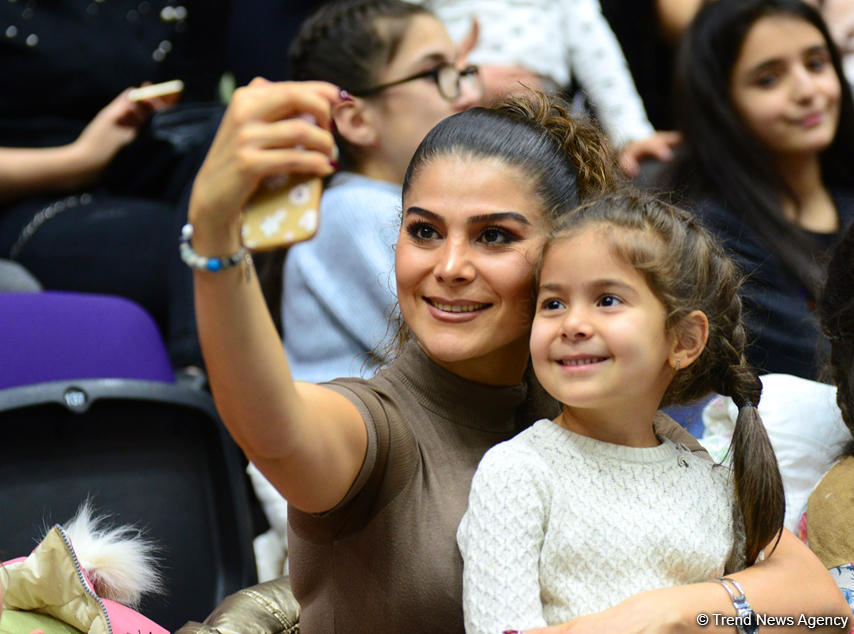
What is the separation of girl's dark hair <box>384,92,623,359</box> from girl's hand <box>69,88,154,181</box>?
120 cm

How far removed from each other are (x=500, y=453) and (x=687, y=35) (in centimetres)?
148

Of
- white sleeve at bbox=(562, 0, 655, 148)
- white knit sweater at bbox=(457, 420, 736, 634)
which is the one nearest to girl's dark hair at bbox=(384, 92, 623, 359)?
white knit sweater at bbox=(457, 420, 736, 634)

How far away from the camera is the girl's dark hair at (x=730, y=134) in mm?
2166

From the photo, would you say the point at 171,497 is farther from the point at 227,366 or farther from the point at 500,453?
the point at 227,366

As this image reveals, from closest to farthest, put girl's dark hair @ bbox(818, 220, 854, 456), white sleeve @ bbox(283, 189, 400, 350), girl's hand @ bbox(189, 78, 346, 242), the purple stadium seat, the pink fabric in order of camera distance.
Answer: girl's hand @ bbox(189, 78, 346, 242) → the pink fabric → girl's dark hair @ bbox(818, 220, 854, 456) → the purple stadium seat → white sleeve @ bbox(283, 189, 400, 350)

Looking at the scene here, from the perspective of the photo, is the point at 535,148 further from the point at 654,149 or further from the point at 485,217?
the point at 654,149

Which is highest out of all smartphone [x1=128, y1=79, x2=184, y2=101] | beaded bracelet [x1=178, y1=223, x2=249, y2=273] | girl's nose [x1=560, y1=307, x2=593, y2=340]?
beaded bracelet [x1=178, y1=223, x2=249, y2=273]

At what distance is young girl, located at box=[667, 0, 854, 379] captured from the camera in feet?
7.14

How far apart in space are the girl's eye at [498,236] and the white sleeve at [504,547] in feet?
0.83

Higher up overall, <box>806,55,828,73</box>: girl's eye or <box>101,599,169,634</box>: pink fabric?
<box>806,55,828,73</box>: girl's eye

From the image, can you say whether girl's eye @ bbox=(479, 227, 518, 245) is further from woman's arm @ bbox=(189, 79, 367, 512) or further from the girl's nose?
woman's arm @ bbox=(189, 79, 367, 512)

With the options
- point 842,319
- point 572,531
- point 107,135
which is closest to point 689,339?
point 572,531

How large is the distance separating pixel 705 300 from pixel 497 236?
23 centimetres

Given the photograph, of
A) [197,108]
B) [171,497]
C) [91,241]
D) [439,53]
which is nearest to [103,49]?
[197,108]
